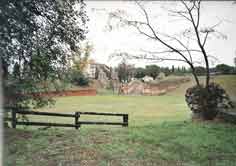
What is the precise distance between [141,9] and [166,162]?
7.24ft

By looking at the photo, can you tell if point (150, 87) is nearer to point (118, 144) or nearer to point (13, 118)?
point (118, 144)

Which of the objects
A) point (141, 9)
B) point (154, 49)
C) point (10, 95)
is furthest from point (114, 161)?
point (141, 9)

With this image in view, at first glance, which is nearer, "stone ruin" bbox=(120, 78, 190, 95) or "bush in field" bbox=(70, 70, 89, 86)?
"bush in field" bbox=(70, 70, 89, 86)

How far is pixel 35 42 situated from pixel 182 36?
220 centimetres

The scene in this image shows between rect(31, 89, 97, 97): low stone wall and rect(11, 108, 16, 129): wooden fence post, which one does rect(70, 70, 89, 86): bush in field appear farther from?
rect(11, 108, 16, 129): wooden fence post

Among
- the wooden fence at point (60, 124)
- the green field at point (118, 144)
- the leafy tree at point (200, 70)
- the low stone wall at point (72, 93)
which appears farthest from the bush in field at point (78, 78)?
the leafy tree at point (200, 70)

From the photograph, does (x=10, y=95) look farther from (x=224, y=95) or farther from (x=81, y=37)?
(x=224, y=95)

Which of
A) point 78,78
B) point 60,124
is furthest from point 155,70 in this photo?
point 60,124

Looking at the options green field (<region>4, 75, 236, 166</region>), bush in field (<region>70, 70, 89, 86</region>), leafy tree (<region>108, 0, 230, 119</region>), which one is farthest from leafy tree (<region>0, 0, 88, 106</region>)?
leafy tree (<region>108, 0, 230, 119</region>)

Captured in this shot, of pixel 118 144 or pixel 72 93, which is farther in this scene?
pixel 72 93

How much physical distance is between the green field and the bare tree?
27.2 inches

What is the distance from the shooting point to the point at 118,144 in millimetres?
1981

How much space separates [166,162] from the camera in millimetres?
1648

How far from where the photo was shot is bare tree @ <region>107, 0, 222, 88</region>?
2.85 m
